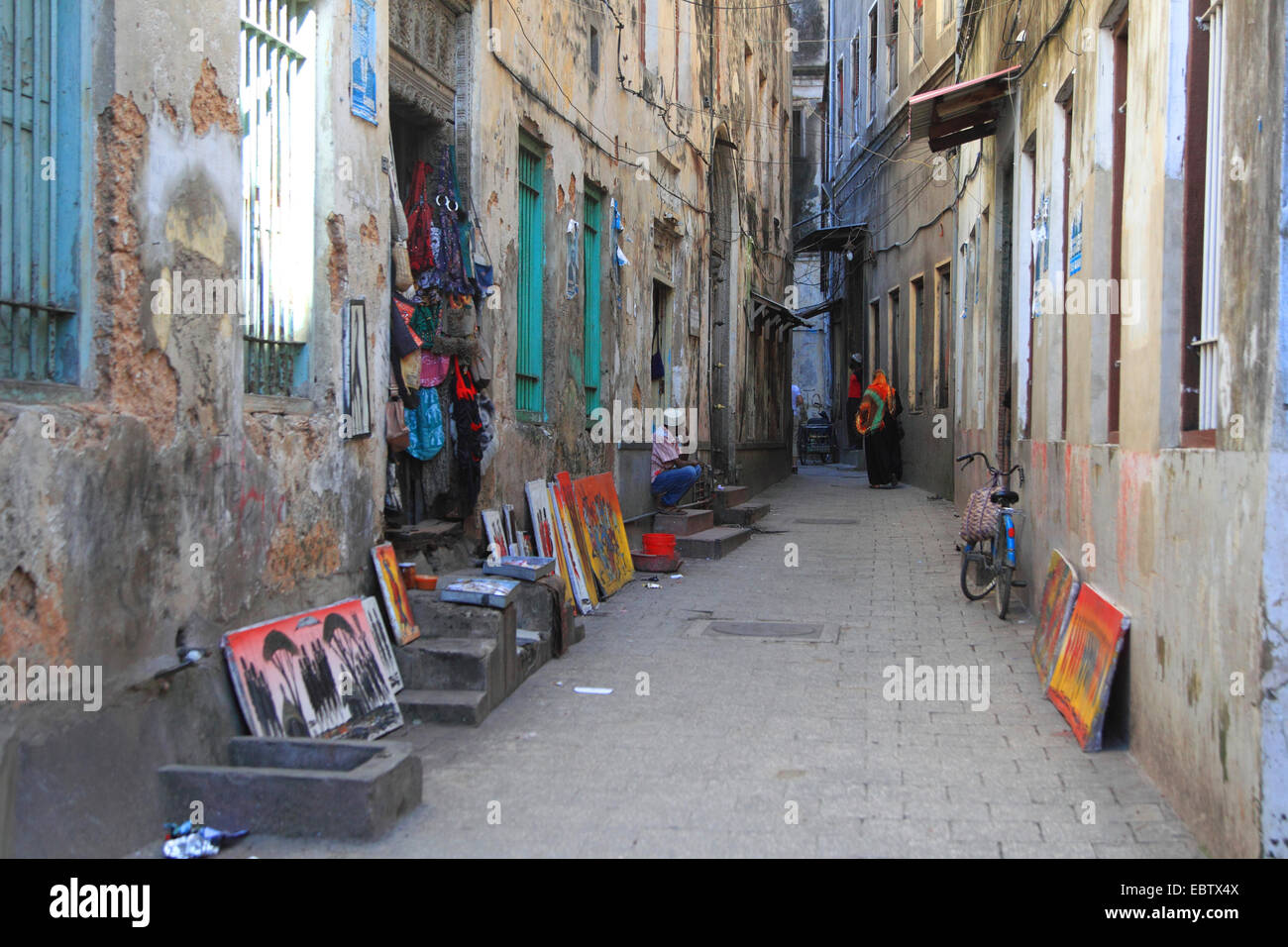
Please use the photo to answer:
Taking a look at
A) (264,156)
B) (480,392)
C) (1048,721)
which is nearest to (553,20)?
(480,392)

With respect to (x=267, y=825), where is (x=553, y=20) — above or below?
above

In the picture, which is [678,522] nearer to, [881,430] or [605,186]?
[605,186]

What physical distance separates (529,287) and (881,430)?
42.2 ft

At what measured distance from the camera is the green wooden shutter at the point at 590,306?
11.1 m

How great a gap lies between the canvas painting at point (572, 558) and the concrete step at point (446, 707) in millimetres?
3095

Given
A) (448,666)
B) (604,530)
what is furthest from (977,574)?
(448,666)

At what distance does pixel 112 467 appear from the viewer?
418cm

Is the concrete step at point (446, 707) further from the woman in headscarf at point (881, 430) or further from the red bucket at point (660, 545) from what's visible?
the woman in headscarf at point (881, 430)

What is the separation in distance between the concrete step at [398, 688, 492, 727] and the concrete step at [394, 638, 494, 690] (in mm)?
84

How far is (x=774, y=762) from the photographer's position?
518 centimetres

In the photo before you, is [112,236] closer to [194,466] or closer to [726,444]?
[194,466]

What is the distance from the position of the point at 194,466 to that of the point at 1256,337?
3927mm

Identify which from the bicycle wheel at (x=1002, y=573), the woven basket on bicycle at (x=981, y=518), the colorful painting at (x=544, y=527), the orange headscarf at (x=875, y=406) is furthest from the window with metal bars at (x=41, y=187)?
the orange headscarf at (x=875, y=406)

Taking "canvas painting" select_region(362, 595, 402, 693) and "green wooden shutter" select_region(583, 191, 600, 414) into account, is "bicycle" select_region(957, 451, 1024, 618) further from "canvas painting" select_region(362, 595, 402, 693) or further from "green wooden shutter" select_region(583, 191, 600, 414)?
"canvas painting" select_region(362, 595, 402, 693)
